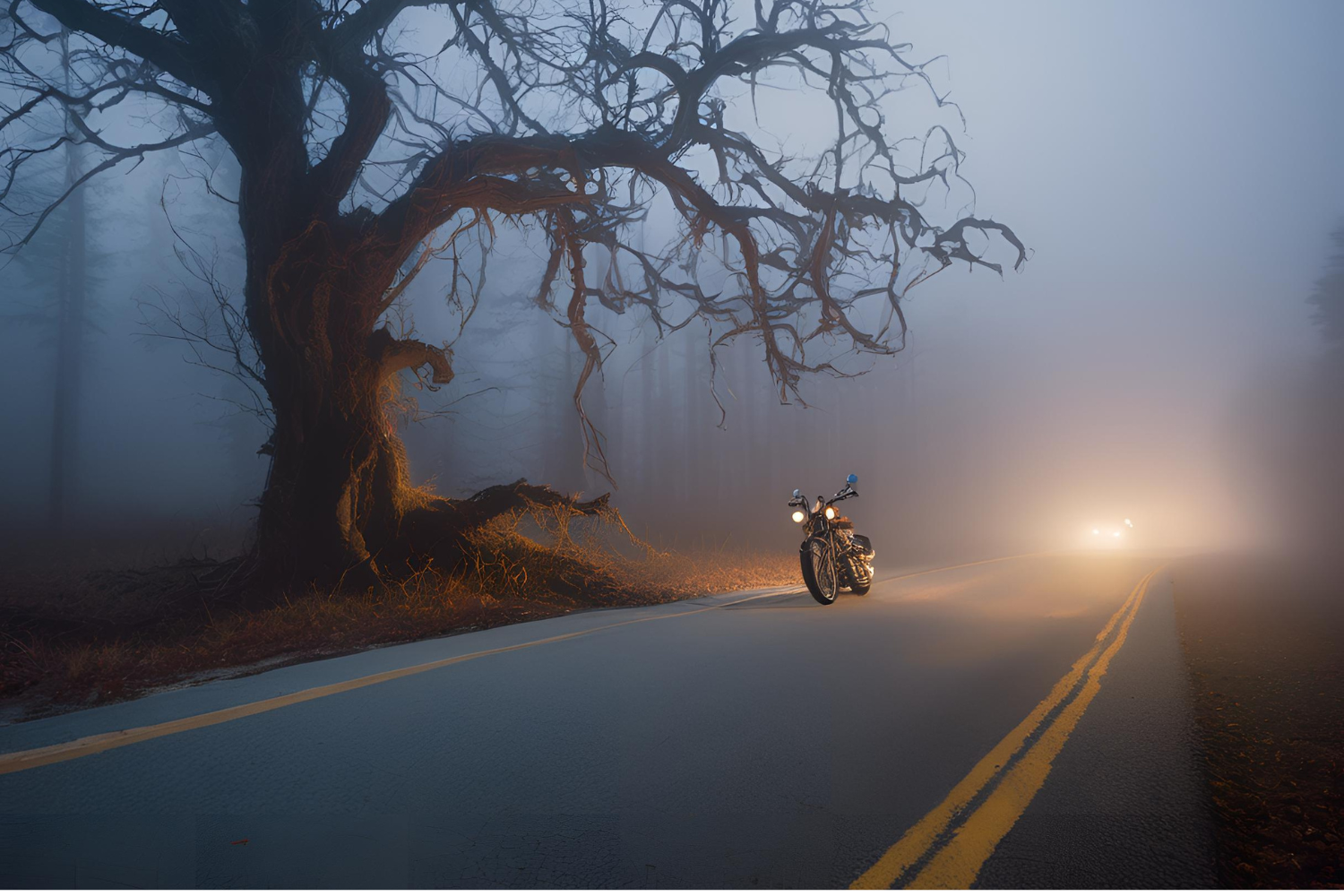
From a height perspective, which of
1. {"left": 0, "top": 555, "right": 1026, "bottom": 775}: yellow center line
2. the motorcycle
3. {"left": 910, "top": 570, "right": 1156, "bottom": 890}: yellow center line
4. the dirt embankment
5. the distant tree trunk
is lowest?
the dirt embankment

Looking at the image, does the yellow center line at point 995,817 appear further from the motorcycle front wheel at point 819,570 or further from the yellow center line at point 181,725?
the motorcycle front wheel at point 819,570

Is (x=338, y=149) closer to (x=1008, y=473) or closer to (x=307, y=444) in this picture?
(x=307, y=444)

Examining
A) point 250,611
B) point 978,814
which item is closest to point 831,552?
point 978,814

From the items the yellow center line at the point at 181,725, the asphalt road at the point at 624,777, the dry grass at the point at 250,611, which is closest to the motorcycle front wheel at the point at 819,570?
the dry grass at the point at 250,611

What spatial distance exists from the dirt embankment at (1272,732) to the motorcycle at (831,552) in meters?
4.14

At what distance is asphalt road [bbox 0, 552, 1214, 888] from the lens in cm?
260

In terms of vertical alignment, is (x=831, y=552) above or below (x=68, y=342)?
below

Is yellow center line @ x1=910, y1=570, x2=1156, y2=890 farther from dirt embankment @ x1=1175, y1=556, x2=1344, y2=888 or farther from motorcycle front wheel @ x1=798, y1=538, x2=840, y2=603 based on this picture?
motorcycle front wheel @ x1=798, y1=538, x2=840, y2=603

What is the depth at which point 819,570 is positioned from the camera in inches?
405

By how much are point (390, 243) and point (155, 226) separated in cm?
2927

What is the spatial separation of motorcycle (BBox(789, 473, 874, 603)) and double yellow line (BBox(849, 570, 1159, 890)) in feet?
16.8

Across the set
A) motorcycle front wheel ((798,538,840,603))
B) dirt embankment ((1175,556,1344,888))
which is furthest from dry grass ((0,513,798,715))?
dirt embankment ((1175,556,1344,888))

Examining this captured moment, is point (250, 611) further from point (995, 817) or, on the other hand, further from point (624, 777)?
point (995, 817)

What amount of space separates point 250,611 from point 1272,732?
33.7ft
